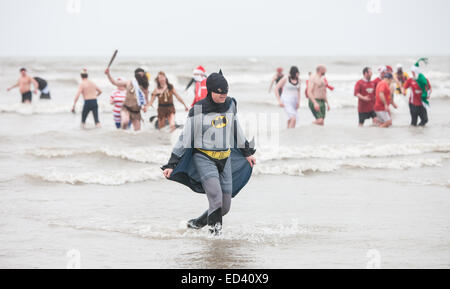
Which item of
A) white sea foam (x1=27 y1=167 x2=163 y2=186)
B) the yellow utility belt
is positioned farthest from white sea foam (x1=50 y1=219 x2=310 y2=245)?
white sea foam (x1=27 y1=167 x2=163 y2=186)

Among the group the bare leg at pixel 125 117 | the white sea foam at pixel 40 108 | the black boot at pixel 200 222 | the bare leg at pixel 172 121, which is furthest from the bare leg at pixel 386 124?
the white sea foam at pixel 40 108

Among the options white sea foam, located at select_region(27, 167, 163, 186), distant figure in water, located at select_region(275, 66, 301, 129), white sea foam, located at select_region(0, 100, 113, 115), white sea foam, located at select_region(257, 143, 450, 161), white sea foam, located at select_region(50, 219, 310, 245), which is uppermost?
distant figure in water, located at select_region(275, 66, 301, 129)

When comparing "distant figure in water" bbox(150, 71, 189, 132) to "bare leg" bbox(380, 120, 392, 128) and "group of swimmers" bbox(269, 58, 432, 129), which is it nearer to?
"group of swimmers" bbox(269, 58, 432, 129)

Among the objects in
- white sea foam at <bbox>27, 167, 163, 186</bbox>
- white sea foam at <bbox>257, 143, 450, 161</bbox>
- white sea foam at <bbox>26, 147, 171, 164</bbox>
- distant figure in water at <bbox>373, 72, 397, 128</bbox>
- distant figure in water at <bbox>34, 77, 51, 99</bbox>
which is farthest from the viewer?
distant figure in water at <bbox>34, 77, 51, 99</bbox>

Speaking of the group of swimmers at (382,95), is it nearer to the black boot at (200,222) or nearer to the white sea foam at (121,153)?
the white sea foam at (121,153)

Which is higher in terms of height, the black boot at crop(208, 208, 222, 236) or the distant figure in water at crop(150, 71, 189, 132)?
the distant figure in water at crop(150, 71, 189, 132)

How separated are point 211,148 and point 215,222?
0.78 meters

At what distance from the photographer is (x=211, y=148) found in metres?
6.11

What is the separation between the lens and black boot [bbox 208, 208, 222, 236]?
6.25 m

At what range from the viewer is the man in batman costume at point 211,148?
19.8 ft

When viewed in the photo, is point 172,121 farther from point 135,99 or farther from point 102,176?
point 102,176
